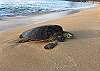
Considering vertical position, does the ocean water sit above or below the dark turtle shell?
below

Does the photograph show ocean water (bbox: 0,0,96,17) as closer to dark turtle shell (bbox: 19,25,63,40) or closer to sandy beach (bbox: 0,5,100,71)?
dark turtle shell (bbox: 19,25,63,40)

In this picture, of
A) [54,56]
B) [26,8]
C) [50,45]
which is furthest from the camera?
[26,8]

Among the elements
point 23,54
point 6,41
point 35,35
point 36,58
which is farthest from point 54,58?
point 6,41

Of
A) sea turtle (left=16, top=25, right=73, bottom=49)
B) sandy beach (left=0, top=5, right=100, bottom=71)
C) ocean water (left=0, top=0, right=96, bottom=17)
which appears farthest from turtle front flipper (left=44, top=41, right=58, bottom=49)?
ocean water (left=0, top=0, right=96, bottom=17)

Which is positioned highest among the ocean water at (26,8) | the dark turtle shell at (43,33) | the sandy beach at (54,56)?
the dark turtle shell at (43,33)

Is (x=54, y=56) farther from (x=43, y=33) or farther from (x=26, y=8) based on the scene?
(x=26, y=8)

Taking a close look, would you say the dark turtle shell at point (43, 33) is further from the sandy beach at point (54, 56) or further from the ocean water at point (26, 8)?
the ocean water at point (26, 8)

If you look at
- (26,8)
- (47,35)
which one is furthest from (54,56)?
(26,8)

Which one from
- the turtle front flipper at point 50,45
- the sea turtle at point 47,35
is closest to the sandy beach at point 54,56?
the turtle front flipper at point 50,45

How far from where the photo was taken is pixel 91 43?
658 cm

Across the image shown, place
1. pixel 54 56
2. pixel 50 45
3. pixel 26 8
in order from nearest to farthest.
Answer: pixel 54 56 → pixel 50 45 → pixel 26 8

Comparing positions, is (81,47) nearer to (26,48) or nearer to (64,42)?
(64,42)

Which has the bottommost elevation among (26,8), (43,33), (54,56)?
(26,8)

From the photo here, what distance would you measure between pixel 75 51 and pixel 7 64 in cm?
149
